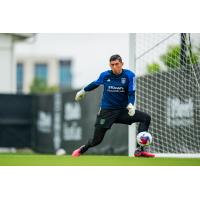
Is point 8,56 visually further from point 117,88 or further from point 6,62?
point 117,88

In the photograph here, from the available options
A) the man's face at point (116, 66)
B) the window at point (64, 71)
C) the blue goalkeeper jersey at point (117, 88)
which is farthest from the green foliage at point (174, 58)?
the window at point (64, 71)

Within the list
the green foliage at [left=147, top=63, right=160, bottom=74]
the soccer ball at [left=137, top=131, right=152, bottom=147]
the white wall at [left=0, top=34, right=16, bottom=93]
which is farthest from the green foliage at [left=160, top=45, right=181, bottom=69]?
the white wall at [left=0, top=34, right=16, bottom=93]

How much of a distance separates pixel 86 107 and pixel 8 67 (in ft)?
23.8

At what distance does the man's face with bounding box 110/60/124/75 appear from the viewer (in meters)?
12.1

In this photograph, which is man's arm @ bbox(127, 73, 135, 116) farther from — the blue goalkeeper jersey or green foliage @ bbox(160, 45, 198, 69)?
green foliage @ bbox(160, 45, 198, 69)

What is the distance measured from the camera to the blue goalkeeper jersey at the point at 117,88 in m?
12.2

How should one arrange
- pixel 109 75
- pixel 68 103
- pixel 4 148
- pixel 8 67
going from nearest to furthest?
pixel 109 75 → pixel 68 103 → pixel 4 148 → pixel 8 67

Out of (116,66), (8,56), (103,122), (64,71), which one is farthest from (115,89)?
(64,71)

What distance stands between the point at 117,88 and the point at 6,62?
1476 centimetres

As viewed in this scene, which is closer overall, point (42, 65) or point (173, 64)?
point (173, 64)

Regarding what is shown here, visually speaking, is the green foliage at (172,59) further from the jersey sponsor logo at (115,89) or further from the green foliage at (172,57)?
the jersey sponsor logo at (115,89)

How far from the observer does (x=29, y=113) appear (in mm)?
23641

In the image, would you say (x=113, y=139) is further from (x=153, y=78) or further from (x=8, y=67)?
(x=8, y=67)

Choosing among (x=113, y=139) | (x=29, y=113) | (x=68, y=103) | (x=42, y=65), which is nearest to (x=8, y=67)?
(x=29, y=113)
